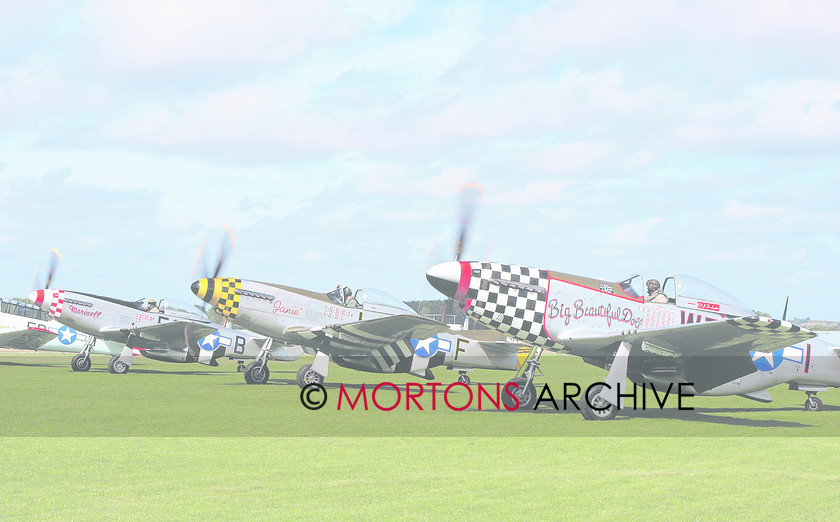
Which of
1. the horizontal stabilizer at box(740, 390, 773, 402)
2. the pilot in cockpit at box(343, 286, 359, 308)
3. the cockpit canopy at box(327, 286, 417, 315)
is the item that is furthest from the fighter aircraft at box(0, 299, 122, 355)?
the horizontal stabilizer at box(740, 390, 773, 402)

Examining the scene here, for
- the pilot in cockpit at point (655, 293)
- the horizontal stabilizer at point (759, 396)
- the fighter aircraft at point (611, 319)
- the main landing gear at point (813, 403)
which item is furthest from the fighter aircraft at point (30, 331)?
the main landing gear at point (813, 403)

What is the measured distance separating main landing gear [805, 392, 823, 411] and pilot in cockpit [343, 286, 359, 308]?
1102 centimetres

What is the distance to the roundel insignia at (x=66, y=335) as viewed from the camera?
32.2 meters

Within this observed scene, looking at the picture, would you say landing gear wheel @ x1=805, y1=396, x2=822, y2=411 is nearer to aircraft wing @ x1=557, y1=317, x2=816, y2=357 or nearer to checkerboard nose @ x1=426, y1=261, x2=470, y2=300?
aircraft wing @ x1=557, y1=317, x2=816, y2=357

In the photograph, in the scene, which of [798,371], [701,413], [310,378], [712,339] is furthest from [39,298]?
[798,371]

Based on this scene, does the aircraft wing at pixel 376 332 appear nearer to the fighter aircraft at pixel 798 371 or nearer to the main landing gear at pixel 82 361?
the fighter aircraft at pixel 798 371

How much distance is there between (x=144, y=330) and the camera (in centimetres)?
2688

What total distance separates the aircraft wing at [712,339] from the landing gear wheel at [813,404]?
9.61ft

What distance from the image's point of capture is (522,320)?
13.2m

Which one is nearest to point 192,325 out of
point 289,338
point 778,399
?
point 289,338

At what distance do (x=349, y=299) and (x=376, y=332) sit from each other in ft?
10.9

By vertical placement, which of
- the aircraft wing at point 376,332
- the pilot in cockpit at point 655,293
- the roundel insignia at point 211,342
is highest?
the pilot in cockpit at point 655,293

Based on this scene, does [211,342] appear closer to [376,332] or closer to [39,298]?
[39,298]

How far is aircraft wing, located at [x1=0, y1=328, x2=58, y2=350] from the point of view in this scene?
1222 inches
